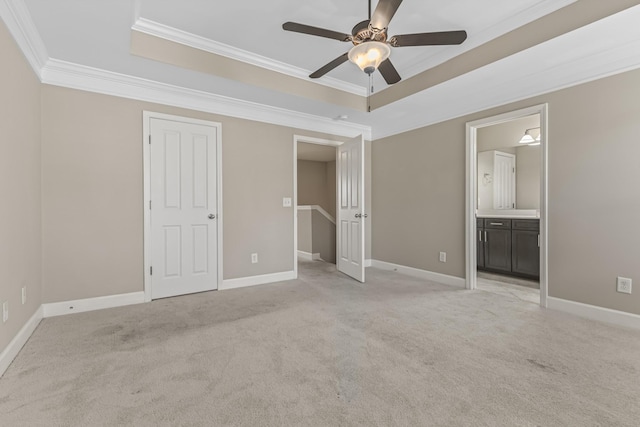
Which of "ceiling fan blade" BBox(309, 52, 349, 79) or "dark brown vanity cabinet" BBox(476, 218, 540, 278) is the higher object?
"ceiling fan blade" BBox(309, 52, 349, 79)

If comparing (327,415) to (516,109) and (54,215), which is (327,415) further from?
(516,109)

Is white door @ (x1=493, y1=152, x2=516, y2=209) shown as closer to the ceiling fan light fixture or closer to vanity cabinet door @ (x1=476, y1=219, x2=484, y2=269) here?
vanity cabinet door @ (x1=476, y1=219, x2=484, y2=269)

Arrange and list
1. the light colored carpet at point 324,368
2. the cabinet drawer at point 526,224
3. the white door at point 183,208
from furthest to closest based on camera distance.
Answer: the cabinet drawer at point 526,224 < the white door at point 183,208 < the light colored carpet at point 324,368

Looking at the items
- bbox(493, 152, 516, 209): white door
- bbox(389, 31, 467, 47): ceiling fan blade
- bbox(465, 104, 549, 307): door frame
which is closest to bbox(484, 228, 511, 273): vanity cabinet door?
bbox(493, 152, 516, 209): white door

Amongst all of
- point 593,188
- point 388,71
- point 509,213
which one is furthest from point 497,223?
point 388,71

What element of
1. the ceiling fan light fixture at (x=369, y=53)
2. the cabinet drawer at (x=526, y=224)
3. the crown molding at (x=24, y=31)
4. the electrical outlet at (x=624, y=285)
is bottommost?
the electrical outlet at (x=624, y=285)

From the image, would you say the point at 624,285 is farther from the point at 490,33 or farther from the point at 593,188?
the point at 490,33

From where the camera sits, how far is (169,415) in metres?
1.48

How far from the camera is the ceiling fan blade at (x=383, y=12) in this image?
1750 millimetres

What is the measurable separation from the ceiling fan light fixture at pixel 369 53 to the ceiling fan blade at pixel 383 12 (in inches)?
4.6

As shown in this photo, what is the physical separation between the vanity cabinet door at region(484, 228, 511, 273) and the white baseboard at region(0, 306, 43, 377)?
544cm

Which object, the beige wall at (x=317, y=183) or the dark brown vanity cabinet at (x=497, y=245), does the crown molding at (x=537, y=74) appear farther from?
the beige wall at (x=317, y=183)

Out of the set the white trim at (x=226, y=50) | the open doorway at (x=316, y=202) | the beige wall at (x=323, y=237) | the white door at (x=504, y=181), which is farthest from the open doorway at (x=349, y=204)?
the white door at (x=504, y=181)

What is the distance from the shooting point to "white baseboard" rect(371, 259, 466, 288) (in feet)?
13.0
